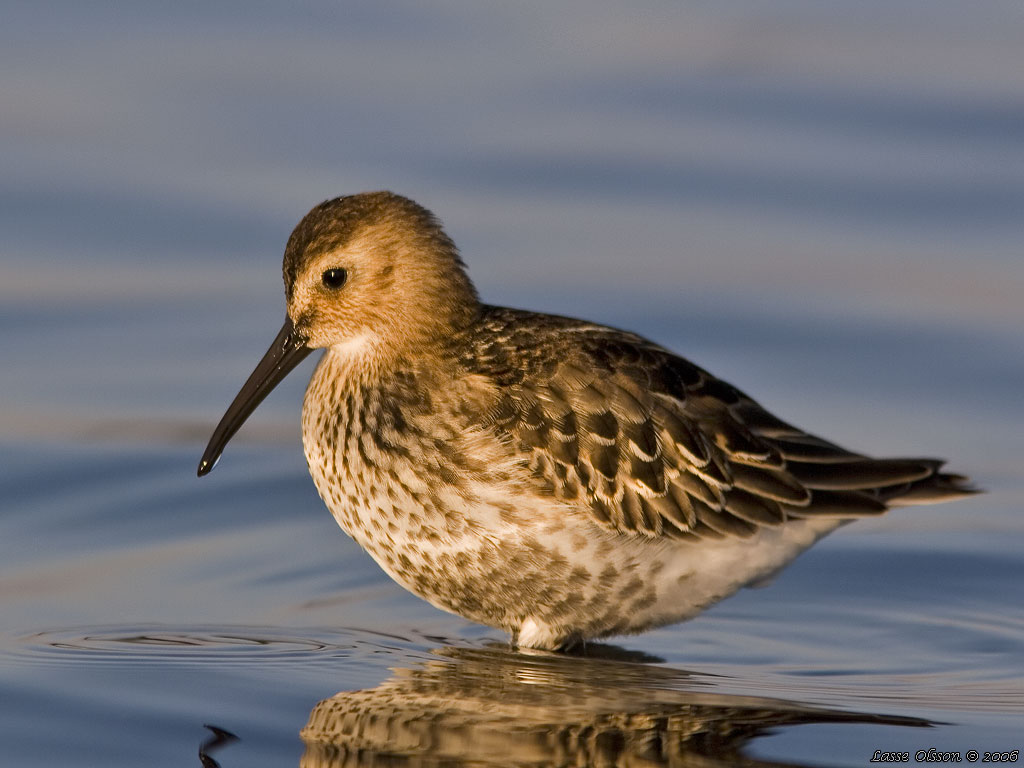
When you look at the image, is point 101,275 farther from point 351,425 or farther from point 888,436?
point 888,436

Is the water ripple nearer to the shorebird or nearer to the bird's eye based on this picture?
the shorebird

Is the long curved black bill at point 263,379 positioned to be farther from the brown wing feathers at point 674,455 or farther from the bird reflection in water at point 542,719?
the bird reflection in water at point 542,719

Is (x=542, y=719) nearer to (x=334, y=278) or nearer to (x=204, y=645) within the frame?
(x=204, y=645)

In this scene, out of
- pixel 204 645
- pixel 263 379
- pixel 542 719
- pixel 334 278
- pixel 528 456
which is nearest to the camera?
pixel 542 719

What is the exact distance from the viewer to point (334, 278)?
333 inches

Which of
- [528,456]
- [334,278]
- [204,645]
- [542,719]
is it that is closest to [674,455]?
[528,456]

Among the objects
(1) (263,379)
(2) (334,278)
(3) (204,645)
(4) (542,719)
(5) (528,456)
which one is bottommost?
(4) (542,719)

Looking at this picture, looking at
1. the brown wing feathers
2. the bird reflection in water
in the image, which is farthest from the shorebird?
the bird reflection in water

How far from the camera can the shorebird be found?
7977mm

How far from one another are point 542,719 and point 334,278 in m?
2.12

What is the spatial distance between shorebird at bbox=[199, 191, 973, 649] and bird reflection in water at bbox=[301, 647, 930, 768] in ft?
0.97

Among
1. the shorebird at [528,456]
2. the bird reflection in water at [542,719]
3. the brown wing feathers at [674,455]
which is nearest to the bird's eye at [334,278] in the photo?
the shorebird at [528,456]

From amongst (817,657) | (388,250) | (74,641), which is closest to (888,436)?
(817,657)

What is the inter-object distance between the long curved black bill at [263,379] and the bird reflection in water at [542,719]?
4.85 feet
